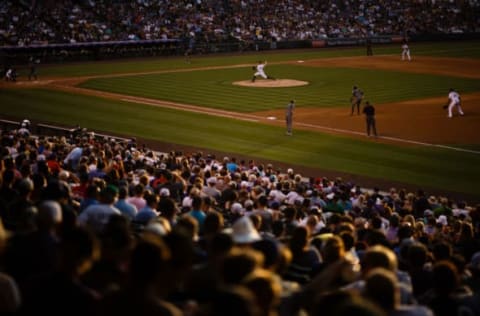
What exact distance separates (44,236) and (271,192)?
11531 millimetres

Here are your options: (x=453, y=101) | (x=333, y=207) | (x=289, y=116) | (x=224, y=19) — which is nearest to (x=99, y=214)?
(x=333, y=207)

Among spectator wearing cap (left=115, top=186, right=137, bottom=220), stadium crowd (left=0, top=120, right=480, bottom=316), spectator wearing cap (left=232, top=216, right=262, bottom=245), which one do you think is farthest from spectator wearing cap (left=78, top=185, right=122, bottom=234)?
spectator wearing cap (left=232, top=216, right=262, bottom=245)

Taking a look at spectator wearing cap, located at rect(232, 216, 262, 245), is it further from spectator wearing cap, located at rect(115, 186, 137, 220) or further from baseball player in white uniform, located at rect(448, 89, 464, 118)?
baseball player in white uniform, located at rect(448, 89, 464, 118)

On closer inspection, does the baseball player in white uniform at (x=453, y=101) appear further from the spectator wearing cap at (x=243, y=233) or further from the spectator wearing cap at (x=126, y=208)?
the spectator wearing cap at (x=243, y=233)

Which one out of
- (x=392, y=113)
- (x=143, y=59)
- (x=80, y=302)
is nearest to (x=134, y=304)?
(x=80, y=302)

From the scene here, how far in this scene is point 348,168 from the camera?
2802 cm

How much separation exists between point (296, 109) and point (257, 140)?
A: 7611mm

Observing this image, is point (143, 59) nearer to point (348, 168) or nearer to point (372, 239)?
point (348, 168)

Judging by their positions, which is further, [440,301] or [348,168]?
[348,168]

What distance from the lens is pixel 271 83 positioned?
165 feet

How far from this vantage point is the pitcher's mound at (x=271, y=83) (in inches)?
1953

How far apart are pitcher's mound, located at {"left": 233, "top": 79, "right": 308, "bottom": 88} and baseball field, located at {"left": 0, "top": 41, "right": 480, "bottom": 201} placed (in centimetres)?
7

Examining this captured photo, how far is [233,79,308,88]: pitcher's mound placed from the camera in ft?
163

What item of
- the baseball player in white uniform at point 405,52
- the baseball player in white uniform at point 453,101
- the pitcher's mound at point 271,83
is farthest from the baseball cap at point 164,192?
the baseball player in white uniform at point 405,52
